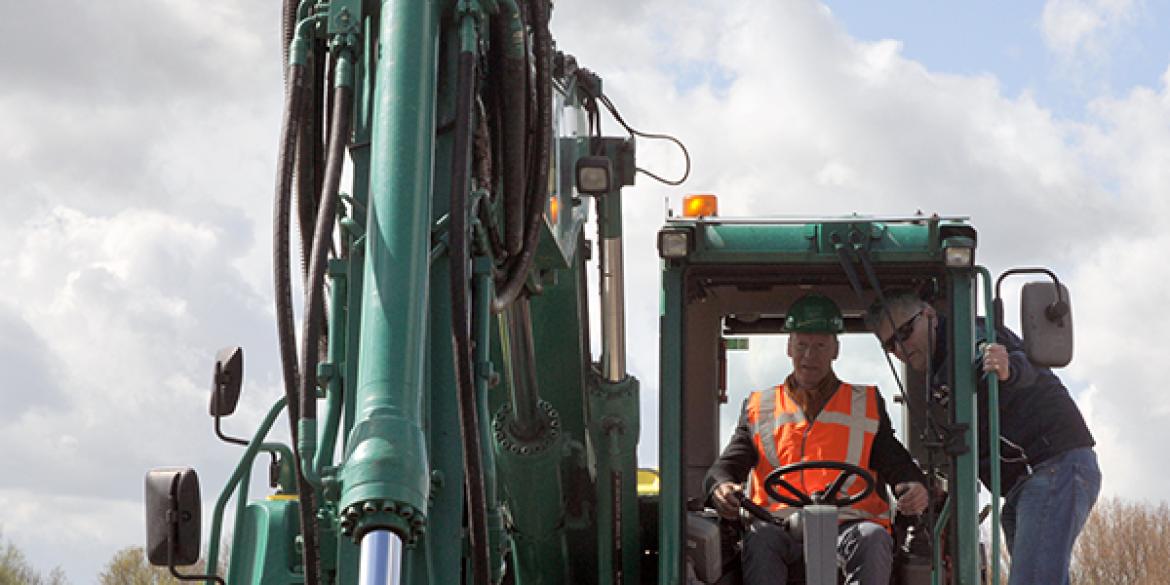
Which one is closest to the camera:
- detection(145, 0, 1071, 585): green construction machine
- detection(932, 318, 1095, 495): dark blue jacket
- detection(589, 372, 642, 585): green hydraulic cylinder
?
detection(145, 0, 1071, 585): green construction machine

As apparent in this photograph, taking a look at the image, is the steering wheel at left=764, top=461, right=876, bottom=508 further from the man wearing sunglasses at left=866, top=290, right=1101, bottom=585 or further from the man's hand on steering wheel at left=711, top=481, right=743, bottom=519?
the man wearing sunglasses at left=866, top=290, right=1101, bottom=585

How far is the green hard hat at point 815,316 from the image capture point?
6953 mm

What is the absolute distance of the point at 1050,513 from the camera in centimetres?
Result: 686

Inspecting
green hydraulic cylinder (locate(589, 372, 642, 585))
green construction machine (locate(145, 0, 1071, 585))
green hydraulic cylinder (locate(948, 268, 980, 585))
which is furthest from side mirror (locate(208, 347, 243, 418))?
green hydraulic cylinder (locate(948, 268, 980, 585))

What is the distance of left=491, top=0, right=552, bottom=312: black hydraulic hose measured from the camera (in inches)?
204

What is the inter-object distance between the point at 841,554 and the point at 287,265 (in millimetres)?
2585

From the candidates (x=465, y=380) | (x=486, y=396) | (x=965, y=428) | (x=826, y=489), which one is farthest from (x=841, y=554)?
(x=465, y=380)

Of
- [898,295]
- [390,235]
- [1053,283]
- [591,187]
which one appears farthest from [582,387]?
[390,235]

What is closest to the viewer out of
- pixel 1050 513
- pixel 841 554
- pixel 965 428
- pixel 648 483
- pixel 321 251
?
pixel 321 251

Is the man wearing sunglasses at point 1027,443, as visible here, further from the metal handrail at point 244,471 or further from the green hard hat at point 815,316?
the metal handrail at point 244,471

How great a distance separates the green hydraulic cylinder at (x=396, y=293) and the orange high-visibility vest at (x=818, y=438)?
2520 millimetres

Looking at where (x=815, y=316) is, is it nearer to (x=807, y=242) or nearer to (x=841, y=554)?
(x=807, y=242)

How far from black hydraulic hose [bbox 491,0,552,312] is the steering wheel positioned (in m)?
1.58

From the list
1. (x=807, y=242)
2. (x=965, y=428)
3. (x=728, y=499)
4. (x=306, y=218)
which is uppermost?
(x=807, y=242)
